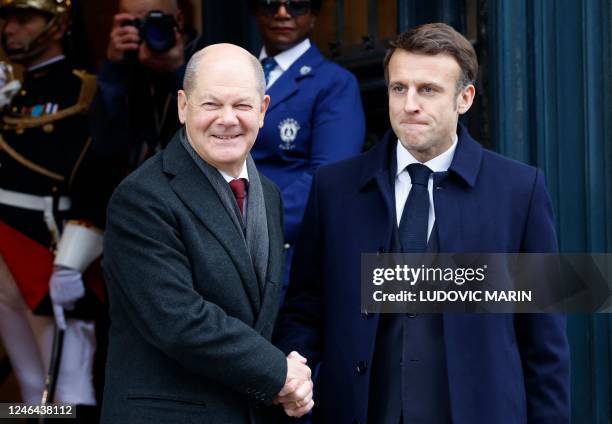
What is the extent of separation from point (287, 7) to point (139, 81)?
0.71m

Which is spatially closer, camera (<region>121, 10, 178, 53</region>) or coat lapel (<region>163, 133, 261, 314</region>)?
coat lapel (<region>163, 133, 261, 314</region>)

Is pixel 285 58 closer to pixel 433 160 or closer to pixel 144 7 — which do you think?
pixel 144 7

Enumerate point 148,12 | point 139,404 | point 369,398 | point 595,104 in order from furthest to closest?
1. point 148,12
2. point 595,104
3. point 369,398
4. point 139,404

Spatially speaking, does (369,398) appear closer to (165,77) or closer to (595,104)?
(595,104)

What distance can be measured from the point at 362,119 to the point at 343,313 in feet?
3.71

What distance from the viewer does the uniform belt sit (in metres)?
5.22

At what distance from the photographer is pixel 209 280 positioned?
9.95 feet

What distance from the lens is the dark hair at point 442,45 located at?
3283 millimetres

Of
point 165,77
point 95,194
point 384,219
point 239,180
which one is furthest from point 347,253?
point 95,194

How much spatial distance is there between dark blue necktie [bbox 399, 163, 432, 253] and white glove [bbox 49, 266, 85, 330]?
209cm

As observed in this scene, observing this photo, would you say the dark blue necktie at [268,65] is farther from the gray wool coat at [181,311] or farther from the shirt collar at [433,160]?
the gray wool coat at [181,311]

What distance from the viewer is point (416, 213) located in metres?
3.29

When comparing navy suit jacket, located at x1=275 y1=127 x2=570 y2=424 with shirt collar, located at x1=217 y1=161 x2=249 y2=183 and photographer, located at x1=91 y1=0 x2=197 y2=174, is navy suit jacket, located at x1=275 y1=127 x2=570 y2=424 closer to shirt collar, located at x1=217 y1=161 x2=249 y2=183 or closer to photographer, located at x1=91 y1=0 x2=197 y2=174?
shirt collar, located at x1=217 y1=161 x2=249 y2=183

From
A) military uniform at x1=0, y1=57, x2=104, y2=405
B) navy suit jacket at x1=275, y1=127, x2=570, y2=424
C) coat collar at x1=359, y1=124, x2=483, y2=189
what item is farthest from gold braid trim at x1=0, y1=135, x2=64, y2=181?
coat collar at x1=359, y1=124, x2=483, y2=189
